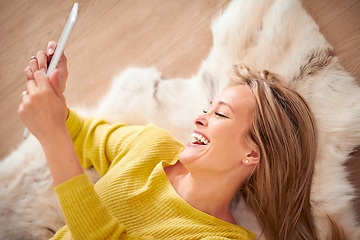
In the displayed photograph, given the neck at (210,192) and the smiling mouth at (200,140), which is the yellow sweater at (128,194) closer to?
the neck at (210,192)

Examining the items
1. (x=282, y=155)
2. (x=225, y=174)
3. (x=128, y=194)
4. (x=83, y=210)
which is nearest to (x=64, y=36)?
(x=83, y=210)

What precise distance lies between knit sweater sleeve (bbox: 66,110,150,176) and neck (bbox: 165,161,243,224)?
324mm

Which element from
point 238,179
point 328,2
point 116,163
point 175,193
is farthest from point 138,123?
point 328,2

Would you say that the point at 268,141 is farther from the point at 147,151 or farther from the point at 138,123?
the point at 138,123

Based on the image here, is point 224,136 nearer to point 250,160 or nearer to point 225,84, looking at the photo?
point 250,160

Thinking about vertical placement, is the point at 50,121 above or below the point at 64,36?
below

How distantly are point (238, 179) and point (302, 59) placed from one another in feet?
1.93

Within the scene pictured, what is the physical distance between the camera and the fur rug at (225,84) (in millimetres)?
1189

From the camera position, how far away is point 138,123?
151cm

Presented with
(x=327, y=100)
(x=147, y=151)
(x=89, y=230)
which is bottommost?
(x=89, y=230)

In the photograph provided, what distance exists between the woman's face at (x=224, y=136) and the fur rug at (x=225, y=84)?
0.92ft

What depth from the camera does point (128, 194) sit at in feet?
3.85

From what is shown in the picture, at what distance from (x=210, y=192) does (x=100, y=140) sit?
1.80 feet

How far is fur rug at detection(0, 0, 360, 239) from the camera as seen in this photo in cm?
119
